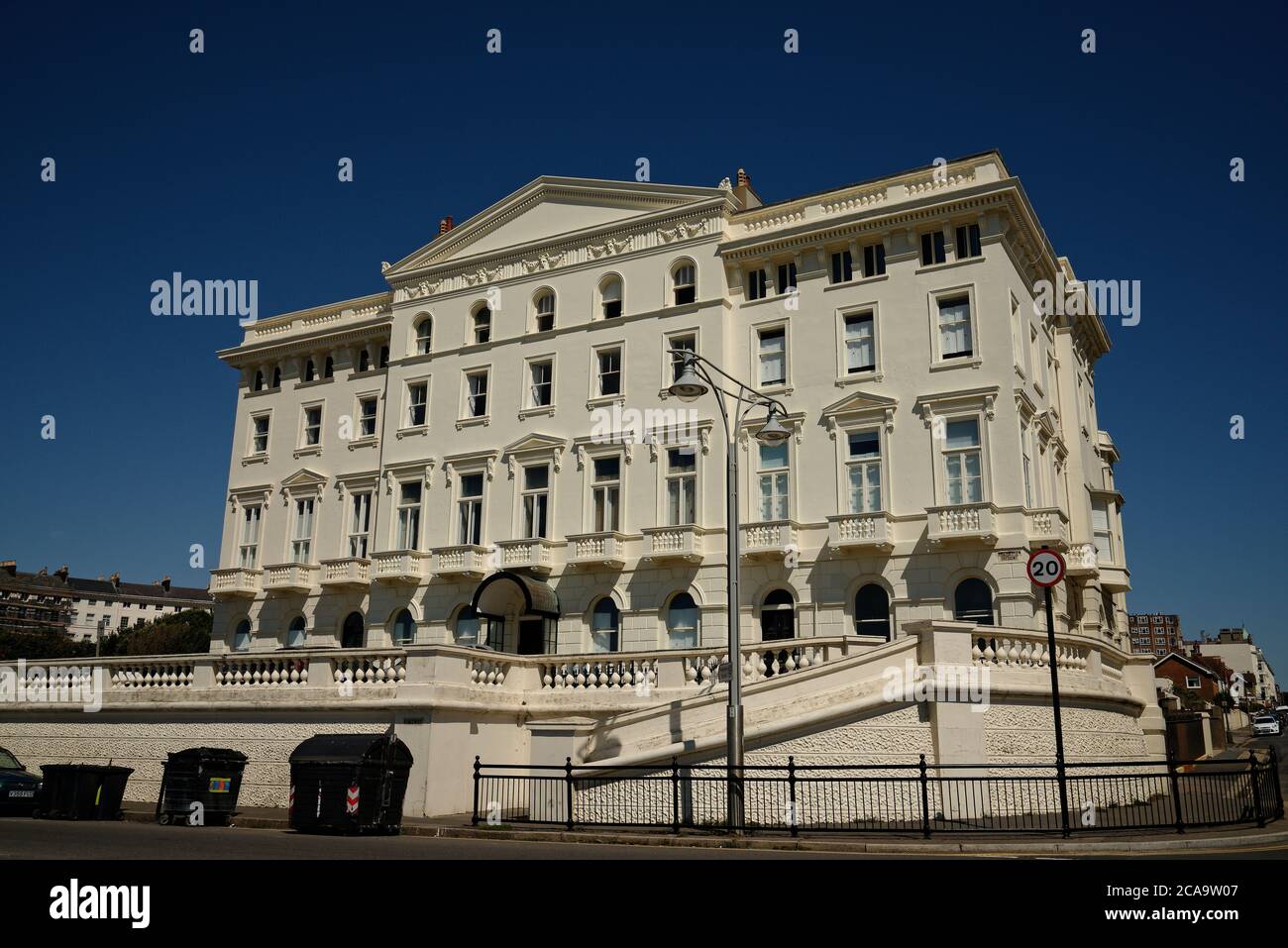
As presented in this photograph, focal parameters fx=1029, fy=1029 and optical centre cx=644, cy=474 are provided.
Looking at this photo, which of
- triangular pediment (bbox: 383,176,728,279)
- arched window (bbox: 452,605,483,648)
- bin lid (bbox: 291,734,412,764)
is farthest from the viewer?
triangular pediment (bbox: 383,176,728,279)

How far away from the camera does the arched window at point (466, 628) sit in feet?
109

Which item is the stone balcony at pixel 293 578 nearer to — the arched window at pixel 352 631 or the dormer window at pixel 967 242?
the arched window at pixel 352 631

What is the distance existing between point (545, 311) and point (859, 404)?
38.8ft

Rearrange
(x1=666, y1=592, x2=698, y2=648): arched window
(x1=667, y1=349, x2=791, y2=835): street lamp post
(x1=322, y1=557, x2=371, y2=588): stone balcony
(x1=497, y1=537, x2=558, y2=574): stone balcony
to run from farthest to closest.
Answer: (x1=322, y1=557, x2=371, y2=588): stone balcony, (x1=497, y1=537, x2=558, y2=574): stone balcony, (x1=666, y1=592, x2=698, y2=648): arched window, (x1=667, y1=349, x2=791, y2=835): street lamp post

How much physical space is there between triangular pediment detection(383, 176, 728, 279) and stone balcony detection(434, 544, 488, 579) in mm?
10798

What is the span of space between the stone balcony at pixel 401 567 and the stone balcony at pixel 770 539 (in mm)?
11364

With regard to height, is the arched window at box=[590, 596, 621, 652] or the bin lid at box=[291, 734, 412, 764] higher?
the arched window at box=[590, 596, 621, 652]

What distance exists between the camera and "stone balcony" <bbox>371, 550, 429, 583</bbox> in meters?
34.1

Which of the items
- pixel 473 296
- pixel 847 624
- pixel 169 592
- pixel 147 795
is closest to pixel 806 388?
pixel 847 624

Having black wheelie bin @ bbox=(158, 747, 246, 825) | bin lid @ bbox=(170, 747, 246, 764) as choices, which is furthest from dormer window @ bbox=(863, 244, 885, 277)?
black wheelie bin @ bbox=(158, 747, 246, 825)

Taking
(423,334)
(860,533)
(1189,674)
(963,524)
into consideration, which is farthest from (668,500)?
(1189,674)

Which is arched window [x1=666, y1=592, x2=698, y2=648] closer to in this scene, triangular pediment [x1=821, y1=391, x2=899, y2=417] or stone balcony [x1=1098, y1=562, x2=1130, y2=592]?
triangular pediment [x1=821, y1=391, x2=899, y2=417]

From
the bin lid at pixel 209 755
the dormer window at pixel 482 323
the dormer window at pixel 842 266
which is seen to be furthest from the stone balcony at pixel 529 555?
the bin lid at pixel 209 755
